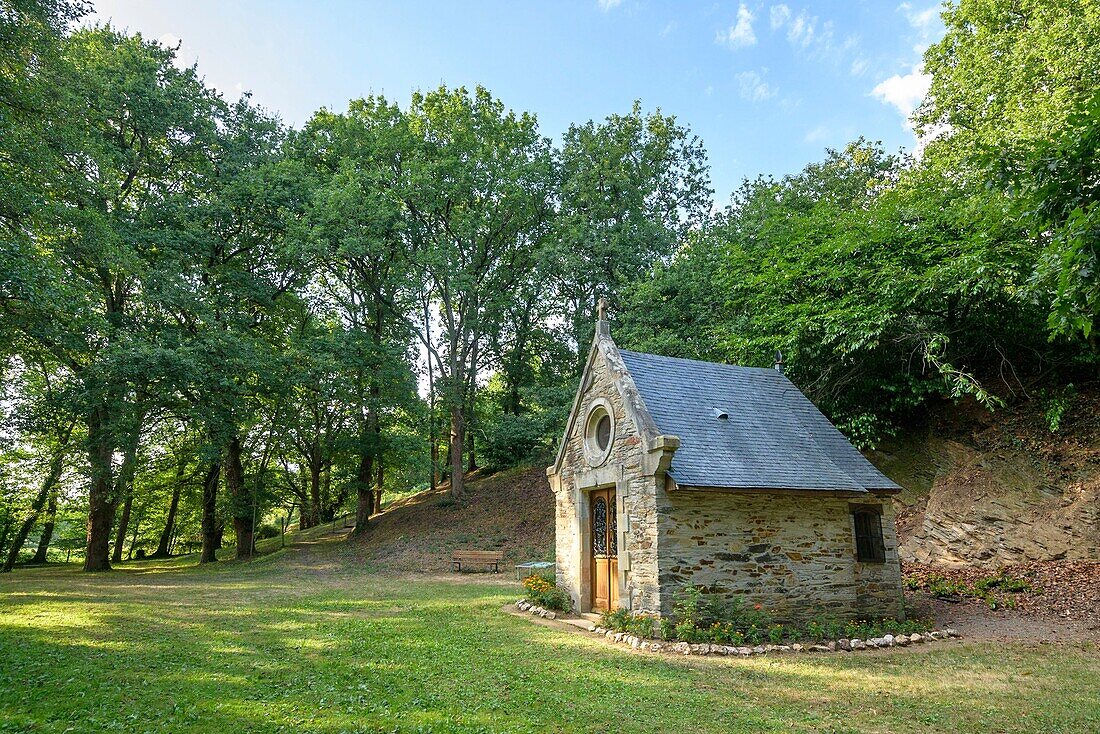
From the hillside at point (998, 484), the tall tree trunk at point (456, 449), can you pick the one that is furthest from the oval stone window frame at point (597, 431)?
the tall tree trunk at point (456, 449)

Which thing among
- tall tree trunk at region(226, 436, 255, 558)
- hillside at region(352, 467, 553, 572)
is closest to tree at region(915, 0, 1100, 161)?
hillside at region(352, 467, 553, 572)

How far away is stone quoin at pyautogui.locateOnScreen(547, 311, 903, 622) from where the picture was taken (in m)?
10.4

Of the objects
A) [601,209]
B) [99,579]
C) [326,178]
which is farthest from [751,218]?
[99,579]

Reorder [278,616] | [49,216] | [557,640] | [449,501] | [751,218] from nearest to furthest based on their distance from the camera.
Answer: [557,640] → [278,616] → [49,216] → [751,218] → [449,501]

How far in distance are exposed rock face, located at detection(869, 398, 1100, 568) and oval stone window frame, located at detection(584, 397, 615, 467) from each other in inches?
366

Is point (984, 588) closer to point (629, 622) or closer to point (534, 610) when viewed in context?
point (629, 622)

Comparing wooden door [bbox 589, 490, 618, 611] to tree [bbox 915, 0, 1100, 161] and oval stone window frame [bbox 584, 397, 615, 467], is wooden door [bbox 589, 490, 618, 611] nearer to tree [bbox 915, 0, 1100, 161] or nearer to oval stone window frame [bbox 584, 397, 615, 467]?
oval stone window frame [bbox 584, 397, 615, 467]

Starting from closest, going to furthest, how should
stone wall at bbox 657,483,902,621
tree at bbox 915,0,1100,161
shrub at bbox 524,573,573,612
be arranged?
stone wall at bbox 657,483,902,621, shrub at bbox 524,573,573,612, tree at bbox 915,0,1100,161

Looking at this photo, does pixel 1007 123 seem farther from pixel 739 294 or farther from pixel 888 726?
pixel 888 726

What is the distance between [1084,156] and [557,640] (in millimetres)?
10435

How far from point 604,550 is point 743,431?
3837 mm

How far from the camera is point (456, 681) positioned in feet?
25.2

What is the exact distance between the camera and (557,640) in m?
10.2

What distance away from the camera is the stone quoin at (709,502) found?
10398 mm
